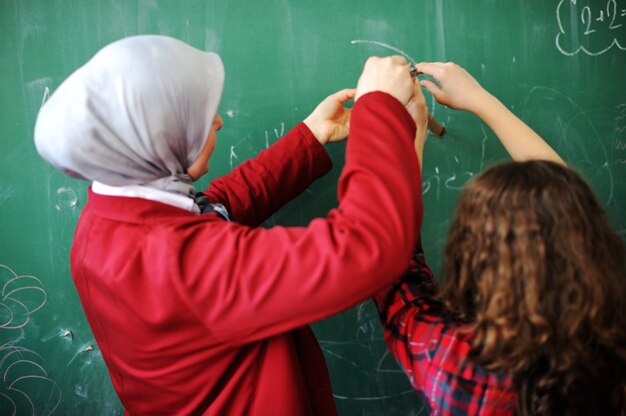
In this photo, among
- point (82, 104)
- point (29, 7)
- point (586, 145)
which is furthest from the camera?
point (586, 145)

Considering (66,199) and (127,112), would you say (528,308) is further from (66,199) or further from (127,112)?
(66,199)

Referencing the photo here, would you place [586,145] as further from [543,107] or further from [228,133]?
[228,133]

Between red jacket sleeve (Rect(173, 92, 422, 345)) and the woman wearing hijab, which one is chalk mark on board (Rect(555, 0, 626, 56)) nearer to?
the woman wearing hijab

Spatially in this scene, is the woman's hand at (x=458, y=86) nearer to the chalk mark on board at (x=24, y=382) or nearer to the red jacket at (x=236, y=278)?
the red jacket at (x=236, y=278)

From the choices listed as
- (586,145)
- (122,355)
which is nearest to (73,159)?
(122,355)

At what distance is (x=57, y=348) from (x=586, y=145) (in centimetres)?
143

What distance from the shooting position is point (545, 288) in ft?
2.28

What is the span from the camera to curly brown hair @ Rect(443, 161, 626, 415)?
A: 690 millimetres

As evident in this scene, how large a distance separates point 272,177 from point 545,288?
58 cm

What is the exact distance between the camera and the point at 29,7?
1.15 meters

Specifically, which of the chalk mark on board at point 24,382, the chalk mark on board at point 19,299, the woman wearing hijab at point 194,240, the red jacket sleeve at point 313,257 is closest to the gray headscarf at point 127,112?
the woman wearing hijab at point 194,240

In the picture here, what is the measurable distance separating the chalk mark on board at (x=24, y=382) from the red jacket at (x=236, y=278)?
56 cm

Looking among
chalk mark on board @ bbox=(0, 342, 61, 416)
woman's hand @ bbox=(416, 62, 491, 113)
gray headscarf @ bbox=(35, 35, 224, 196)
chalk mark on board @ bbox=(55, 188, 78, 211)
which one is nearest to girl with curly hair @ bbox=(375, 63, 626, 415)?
woman's hand @ bbox=(416, 62, 491, 113)

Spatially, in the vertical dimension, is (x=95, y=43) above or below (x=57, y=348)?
above
